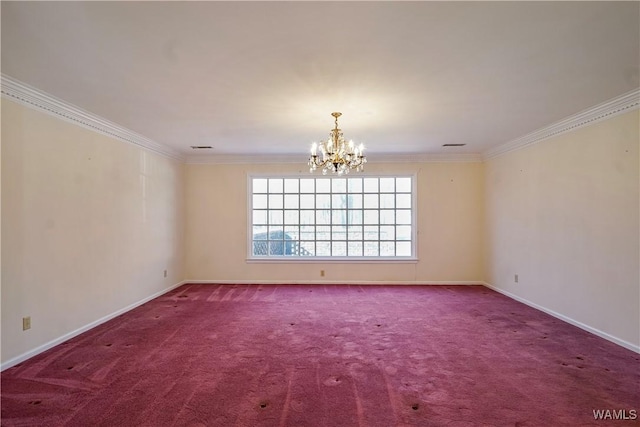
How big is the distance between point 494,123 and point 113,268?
17.7 feet

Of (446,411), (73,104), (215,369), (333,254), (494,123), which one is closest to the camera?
(446,411)

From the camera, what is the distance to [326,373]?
2.54 metres

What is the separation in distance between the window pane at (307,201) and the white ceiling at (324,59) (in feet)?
8.19

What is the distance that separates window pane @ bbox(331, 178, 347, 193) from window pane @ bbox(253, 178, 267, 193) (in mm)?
1407

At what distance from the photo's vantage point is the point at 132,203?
436 centimetres

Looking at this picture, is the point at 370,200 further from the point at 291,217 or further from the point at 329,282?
the point at 329,282

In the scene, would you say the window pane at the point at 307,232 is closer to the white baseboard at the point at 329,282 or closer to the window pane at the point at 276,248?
the window pane at the point at 276,248

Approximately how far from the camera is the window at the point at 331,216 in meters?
6.06

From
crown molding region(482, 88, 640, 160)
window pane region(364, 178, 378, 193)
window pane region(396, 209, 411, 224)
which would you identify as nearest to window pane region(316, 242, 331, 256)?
window pane region(364, 178, 378, 193)

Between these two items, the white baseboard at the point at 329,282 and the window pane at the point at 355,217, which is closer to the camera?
the white baseboard at the point at 329,282

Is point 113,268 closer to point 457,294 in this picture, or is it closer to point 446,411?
point 446,411

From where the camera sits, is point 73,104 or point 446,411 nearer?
point 446,411

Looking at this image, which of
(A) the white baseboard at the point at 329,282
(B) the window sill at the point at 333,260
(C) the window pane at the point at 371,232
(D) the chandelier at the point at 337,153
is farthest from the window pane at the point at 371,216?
(D) the chandelier at the point at 337,153

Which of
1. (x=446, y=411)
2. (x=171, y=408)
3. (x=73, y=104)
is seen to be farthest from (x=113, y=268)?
(x=446, y=411)
